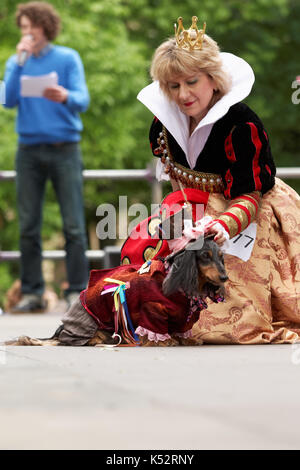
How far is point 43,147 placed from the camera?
6527mm

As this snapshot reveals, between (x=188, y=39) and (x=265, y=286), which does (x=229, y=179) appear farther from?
(x=188, y=39)

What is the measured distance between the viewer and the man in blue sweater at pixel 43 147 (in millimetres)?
6508

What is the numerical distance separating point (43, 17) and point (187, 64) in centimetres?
296

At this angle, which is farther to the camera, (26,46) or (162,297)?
(26,46)

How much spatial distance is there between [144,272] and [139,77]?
42.8 feet

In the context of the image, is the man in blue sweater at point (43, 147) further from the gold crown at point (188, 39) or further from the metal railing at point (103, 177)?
the gold crown at point (188, 39)

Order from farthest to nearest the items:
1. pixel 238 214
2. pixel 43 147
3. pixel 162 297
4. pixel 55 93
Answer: pixel 43 147
pixel 55 93
pixel 238 214
pixel 162 297

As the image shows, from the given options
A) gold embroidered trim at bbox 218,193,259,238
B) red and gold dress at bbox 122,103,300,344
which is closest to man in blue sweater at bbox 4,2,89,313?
red and gold dress at bbox 122,103,300,344

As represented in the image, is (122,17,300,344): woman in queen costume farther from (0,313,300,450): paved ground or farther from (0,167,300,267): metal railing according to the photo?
(0,167,300,267): metal railing

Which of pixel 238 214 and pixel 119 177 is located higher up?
pixel 238 214

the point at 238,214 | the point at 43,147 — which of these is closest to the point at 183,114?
the point at 238,214

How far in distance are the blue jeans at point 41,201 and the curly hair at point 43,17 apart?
85cm

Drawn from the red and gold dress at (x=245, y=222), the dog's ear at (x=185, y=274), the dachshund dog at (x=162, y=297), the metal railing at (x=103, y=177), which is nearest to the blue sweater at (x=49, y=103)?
the metal railing at (x=103, y=177)
